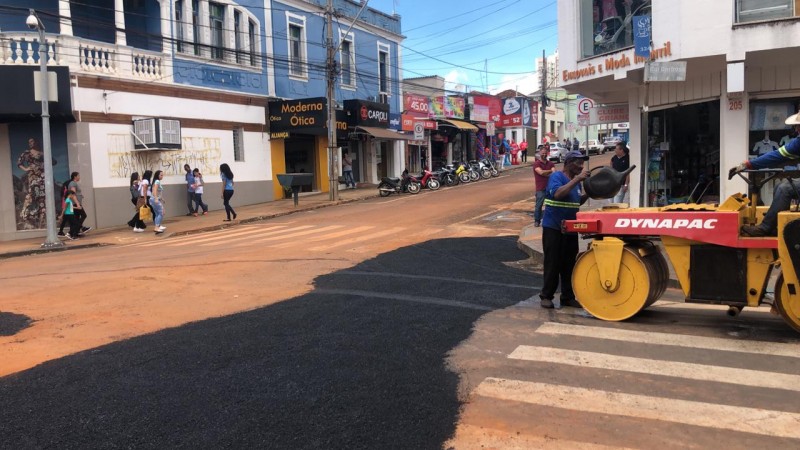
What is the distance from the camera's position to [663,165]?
14266mm

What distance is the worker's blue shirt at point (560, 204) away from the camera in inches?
269

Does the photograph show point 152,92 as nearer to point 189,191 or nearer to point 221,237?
point 189,191

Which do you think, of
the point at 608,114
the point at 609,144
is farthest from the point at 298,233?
the point at 609,144

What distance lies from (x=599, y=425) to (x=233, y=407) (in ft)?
7.90

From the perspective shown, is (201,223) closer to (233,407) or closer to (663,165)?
(663,165)

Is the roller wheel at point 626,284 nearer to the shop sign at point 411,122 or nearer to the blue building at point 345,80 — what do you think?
the blue building at point 345,80

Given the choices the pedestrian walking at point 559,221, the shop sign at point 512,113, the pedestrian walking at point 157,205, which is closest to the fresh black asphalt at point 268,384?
the pedestrian walking at point 559,221

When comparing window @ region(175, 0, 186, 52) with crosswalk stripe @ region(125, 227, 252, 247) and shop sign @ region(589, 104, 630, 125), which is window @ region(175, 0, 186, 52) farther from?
shop sign @ region(589, 104, 630, 125)

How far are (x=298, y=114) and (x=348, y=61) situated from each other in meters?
6.80

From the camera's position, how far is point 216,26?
891 inches

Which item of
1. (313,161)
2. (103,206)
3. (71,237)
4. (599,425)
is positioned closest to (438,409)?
(599,425)

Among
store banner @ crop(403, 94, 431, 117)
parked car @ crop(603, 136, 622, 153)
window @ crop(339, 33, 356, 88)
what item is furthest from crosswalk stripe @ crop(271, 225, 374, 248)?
parked car @ crop(603, 136, 622, 153)

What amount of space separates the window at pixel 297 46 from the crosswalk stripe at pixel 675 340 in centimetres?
2211

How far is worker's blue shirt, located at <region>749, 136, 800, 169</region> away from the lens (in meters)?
5.61
